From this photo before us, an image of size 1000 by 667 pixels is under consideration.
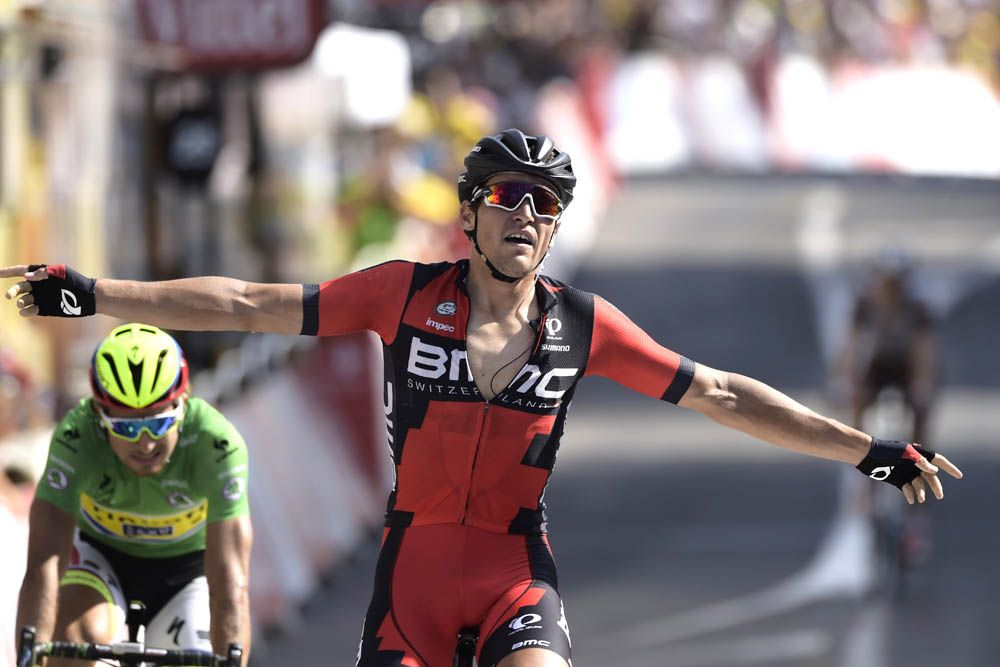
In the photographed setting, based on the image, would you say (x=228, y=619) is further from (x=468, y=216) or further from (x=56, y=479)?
(x=468, y=216)

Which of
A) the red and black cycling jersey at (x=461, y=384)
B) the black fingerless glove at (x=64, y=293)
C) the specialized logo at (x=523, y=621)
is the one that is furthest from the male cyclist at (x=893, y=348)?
the black fingerless glove at (x=64, y=293)

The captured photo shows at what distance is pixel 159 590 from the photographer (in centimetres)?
755

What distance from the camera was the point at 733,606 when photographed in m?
13.5

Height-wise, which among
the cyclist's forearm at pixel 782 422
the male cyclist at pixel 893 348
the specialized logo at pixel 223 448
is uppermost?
the cyclist's forearm at pixel 782 422

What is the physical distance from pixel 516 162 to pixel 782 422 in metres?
1.21

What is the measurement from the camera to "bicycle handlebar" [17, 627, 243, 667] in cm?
585

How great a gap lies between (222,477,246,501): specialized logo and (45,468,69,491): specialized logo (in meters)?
0.57

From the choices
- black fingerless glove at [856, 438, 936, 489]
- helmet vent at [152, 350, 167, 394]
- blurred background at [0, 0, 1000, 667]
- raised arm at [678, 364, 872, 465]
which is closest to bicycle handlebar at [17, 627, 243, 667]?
helmet vent at [152, 350, 167, 394]

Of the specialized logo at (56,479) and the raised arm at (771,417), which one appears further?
the specialized logo at (56,479)

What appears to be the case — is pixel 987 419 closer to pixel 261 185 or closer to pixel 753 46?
pixel 261 185

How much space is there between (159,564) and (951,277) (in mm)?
19452

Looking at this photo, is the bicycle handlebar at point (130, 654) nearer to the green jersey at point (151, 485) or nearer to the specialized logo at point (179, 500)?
the green jersey at point (151, 485)

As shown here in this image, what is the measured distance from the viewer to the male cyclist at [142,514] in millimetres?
6801

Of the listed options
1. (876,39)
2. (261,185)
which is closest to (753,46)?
(876,39)
